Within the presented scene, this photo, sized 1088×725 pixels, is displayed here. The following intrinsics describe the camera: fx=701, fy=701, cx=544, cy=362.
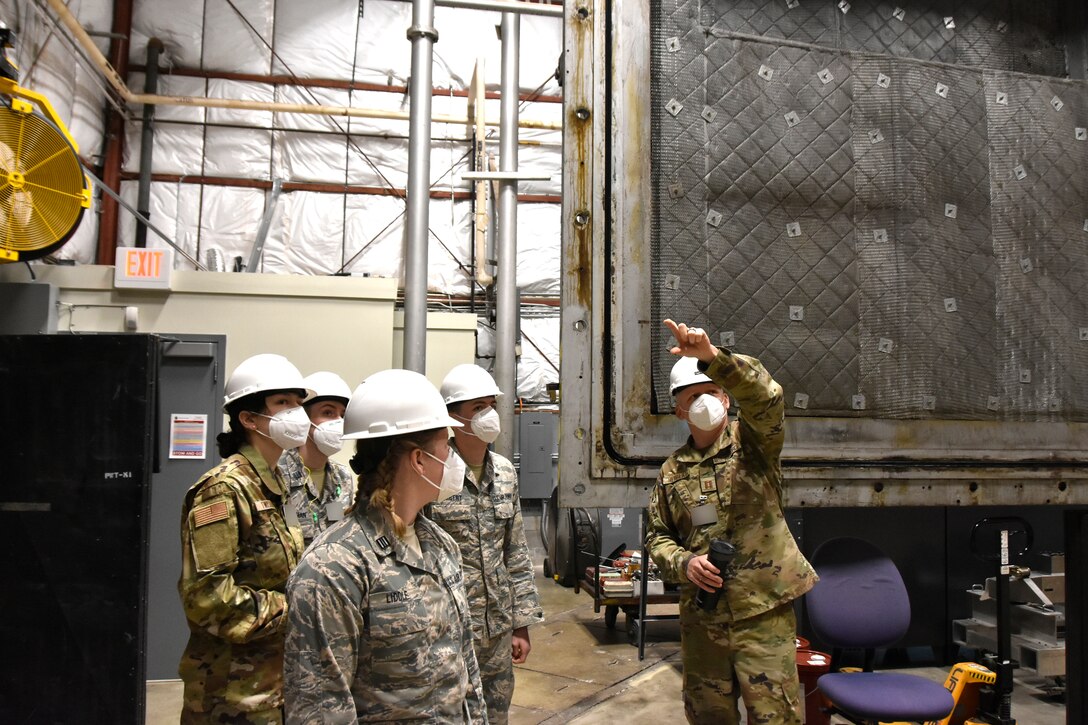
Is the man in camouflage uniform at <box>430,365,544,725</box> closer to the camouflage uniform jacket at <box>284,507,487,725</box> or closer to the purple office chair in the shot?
the camouflage uniform jacket at <box>284,507,487,725</box>

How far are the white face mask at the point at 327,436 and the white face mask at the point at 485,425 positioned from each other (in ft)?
2.82

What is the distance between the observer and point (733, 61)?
1.80 metres

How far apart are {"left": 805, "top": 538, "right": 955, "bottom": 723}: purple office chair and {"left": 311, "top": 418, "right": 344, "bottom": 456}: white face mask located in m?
2.33

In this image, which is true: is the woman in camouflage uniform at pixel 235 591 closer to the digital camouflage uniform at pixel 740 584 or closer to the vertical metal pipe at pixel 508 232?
the digital camouflage uniform at pixel 740 584

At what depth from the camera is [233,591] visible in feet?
6.85

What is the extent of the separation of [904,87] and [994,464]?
102 centimetres

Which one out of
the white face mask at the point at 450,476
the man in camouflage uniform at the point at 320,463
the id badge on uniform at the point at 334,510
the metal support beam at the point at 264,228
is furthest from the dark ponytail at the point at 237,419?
the metal support beam at the point at 264,228

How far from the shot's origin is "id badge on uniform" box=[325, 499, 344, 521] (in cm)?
344

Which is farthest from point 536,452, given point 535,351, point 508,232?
point 508,232

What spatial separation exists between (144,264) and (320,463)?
3.11 m

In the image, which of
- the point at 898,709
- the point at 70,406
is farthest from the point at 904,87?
the point at 70,406

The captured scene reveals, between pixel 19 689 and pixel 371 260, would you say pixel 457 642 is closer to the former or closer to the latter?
pixel 19 689

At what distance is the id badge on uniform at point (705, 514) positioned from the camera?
2.48m

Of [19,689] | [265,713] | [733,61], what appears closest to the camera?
[733,61]
